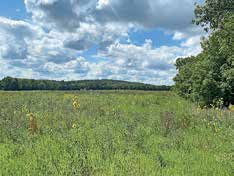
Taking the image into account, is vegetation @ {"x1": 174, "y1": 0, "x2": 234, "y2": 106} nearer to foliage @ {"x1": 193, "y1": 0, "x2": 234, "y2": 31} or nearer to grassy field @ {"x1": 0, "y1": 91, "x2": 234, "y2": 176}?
foliage @ {"x1": 193, "y1": 0, "x2": 234, "y2": 31}

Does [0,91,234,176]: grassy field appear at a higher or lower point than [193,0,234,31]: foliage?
lower

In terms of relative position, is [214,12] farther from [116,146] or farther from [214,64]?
[116,146]

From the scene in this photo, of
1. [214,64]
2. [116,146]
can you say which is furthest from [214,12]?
[116,146]

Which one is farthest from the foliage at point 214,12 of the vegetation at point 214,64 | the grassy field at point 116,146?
the grassy field at point 116,146

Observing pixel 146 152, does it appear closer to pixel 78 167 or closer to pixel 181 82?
pixel 78 167

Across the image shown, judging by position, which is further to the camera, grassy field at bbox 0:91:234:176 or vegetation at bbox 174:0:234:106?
vegetation at bbox 174:0:234:106

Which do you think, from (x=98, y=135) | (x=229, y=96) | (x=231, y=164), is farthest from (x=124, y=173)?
(x=229, y=96)

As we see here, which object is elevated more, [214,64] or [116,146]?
[214,64]

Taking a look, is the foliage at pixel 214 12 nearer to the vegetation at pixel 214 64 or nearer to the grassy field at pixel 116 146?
the vegetation at pixel 214 64

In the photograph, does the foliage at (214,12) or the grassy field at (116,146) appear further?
the foliage at (214,12)

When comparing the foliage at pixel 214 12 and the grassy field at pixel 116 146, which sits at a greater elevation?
the foliage at pixel 214 12

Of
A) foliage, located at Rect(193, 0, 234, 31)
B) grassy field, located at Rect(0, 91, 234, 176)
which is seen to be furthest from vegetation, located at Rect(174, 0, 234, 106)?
grassy field, located at Rect(0, 91, 234, 176)

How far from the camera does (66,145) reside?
10.9 m

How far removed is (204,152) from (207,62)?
22.0 m
